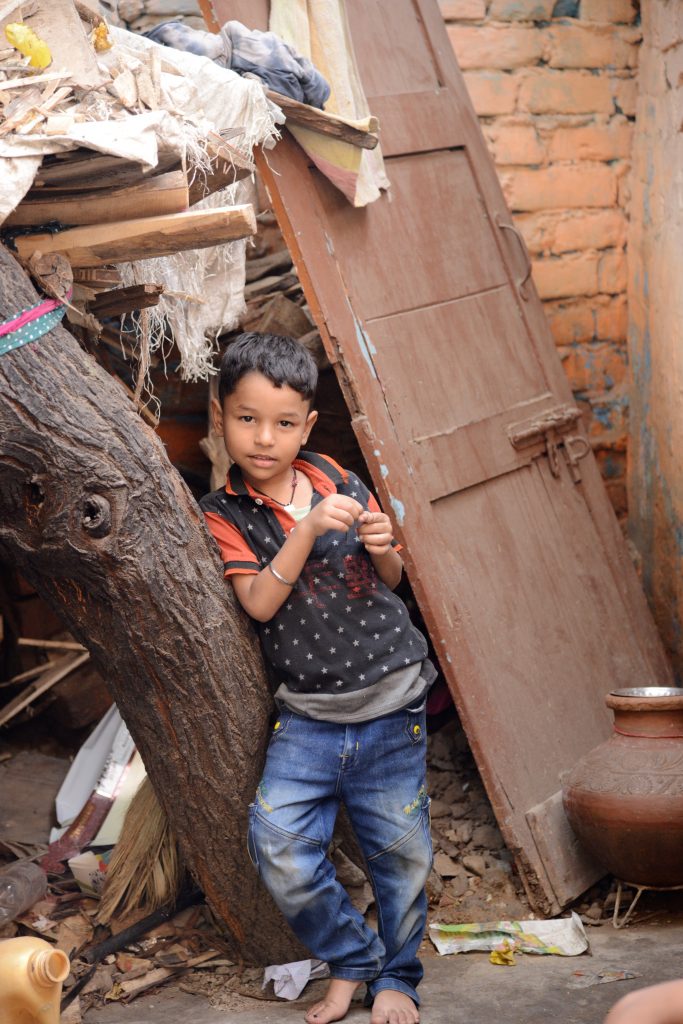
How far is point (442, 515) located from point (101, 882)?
156 cm

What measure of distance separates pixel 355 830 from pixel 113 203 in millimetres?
1595

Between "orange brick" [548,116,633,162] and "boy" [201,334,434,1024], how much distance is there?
2.15 metres

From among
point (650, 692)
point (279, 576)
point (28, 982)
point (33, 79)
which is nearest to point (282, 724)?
point (279, 576)

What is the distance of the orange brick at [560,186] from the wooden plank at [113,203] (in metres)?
2.19

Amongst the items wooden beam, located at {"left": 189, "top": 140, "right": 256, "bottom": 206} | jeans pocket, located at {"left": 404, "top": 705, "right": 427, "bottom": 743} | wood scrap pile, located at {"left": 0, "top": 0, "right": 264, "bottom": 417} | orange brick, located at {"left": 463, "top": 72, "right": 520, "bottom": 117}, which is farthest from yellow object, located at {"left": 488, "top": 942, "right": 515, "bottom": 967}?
orange brick, located at {"left": 463, "top": 72, "right": 520, "bottom": 117}

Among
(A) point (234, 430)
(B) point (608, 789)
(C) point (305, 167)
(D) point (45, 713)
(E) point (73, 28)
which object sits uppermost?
(E) point (73, 28)

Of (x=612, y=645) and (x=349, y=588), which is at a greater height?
(x=349, y=588)

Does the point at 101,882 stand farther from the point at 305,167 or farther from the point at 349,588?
the point at 305,167

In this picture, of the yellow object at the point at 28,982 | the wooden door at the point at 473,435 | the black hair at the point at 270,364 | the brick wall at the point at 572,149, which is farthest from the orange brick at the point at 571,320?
the yellow object at the point at 28,982

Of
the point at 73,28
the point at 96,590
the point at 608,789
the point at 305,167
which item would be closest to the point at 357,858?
the point at 608,789

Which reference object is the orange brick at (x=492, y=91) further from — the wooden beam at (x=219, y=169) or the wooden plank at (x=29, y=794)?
the wooden plank at (x=29, y=794)

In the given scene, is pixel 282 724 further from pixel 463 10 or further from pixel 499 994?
pixel 463 10

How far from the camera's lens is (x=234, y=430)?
2496mm

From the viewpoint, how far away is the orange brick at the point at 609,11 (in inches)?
164
